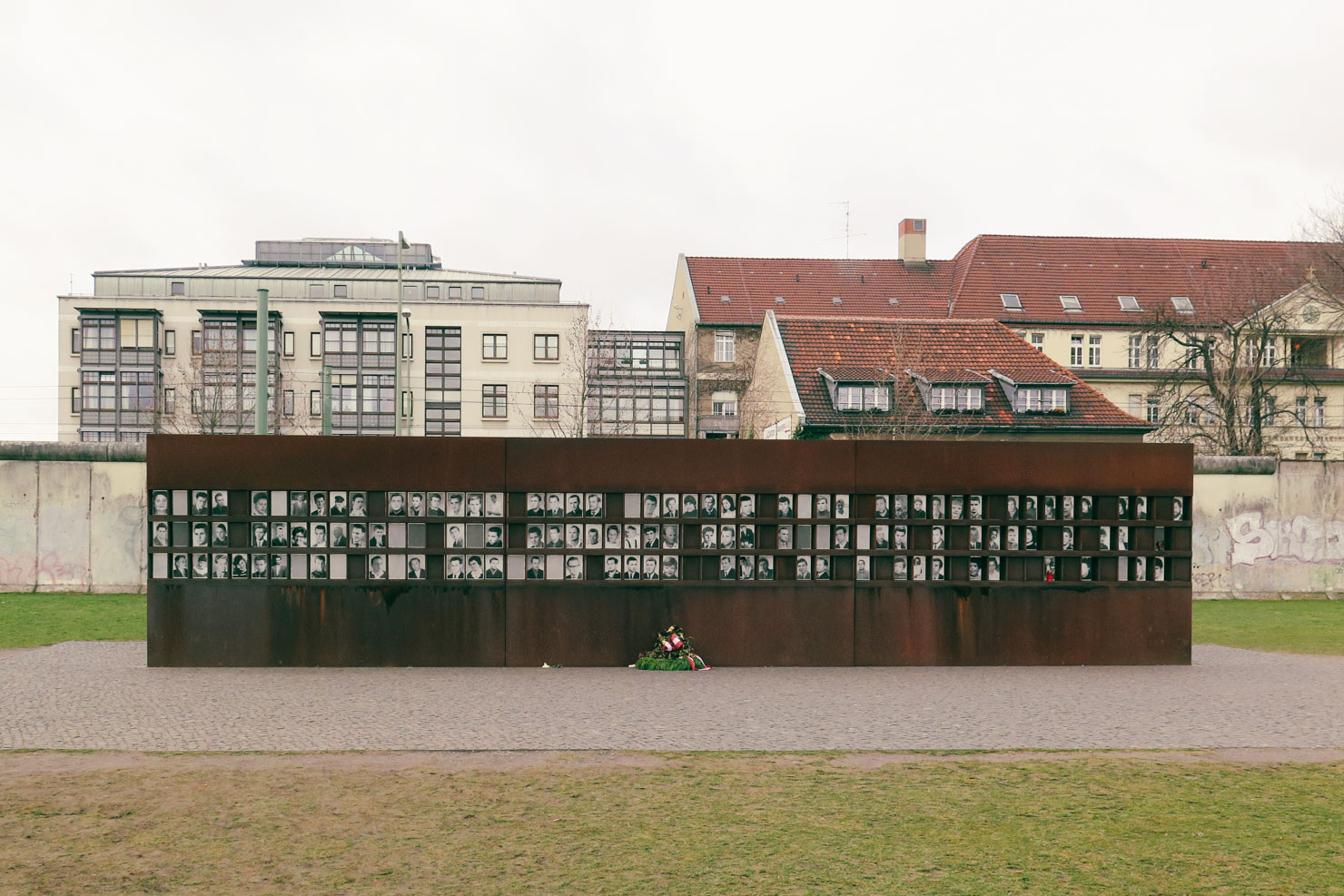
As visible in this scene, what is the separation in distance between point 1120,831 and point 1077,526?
862 cm

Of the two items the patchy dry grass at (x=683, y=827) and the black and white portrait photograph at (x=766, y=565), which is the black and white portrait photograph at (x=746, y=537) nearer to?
the black and white portrait photograph at (x=766, y=565)

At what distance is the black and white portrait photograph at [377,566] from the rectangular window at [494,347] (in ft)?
182

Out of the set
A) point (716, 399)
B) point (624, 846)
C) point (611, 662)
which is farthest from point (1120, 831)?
point (716, 399)

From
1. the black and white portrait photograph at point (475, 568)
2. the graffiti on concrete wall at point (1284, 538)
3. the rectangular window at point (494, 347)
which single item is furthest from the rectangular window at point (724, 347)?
the black and white portrait photograph at point (475, 568)

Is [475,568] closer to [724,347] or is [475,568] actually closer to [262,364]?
[262,364]

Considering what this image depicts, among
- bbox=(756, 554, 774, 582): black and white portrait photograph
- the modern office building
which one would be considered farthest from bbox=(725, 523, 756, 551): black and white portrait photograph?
the modern office building

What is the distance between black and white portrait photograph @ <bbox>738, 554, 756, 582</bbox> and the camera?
1490 cm

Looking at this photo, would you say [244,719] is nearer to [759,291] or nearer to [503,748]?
[503,748]

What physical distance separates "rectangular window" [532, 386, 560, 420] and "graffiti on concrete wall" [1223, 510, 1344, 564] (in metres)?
46.1

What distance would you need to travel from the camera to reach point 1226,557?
25.2 m

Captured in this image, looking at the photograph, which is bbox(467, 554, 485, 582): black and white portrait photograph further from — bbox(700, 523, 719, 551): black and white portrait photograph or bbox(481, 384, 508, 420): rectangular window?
bbox(481, 384, 508, 420): rectangular window

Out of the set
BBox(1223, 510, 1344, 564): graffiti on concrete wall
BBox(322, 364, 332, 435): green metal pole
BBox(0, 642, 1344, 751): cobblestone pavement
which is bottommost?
BBox(0, 642, 1344, 751): cobblestone pavement

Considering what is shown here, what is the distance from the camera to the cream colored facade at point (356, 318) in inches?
2699

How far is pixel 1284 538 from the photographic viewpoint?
2516cm
